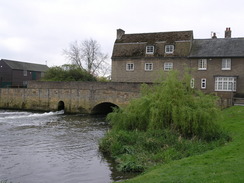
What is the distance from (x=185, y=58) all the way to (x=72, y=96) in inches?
654

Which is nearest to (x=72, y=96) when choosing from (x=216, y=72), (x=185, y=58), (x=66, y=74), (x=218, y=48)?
(x=66, y=74)

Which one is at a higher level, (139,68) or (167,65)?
(167,65)

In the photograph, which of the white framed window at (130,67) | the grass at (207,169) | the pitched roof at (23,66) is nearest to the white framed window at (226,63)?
the white framed window at (130,67)

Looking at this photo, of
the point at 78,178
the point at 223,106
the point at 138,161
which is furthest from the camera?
the point at 223,106

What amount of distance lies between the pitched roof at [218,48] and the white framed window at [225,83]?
313cm

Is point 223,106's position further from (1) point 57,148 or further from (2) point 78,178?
(2) point 78,178

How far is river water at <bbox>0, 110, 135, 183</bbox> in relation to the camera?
11.2 meters

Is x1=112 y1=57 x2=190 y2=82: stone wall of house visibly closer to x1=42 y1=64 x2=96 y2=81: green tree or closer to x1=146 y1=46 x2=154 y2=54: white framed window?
x1=146 y1=46 x2=154 y2=54: white framed window

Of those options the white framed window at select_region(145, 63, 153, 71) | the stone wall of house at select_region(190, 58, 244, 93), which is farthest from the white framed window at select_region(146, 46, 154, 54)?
the stone wall of house at select_region(190, 58, 244, 93)

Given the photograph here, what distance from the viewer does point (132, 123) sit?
16266 mm

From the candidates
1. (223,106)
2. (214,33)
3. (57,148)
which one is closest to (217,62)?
(214,33)

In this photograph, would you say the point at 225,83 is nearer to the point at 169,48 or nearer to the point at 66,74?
the point at 169,48

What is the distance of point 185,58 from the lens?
39.9 meters

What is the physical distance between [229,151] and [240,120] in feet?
27.3
